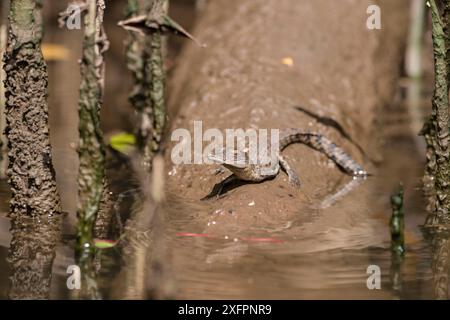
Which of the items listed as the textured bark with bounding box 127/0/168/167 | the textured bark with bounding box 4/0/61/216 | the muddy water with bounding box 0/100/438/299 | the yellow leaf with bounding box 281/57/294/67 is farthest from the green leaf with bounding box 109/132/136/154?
the textured bark with bounding box 4/0/61/216

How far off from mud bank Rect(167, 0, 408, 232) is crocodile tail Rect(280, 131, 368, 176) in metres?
0.06

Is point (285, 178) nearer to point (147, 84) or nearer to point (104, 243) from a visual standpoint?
point (104, 243)

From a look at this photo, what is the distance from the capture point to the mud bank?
6684mm

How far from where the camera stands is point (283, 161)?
6566 millimetres

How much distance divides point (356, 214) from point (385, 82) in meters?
3.40

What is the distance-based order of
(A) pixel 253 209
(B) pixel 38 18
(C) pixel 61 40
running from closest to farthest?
1. (B) pixel 38 18
2. (A) pixel 253 209
3. (C) pixel 61 40

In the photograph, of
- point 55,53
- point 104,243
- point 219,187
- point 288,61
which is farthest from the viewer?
point 55,53

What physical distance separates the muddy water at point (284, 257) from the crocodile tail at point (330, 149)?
2.17ft

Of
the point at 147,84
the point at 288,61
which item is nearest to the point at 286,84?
the point at 288,61

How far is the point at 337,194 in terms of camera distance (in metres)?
6.91

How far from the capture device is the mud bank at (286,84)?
Result: 6.68 m

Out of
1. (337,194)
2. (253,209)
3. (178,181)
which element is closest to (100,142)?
(253,209)

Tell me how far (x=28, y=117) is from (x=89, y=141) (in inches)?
43.1

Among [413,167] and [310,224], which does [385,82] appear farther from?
[310,224]
